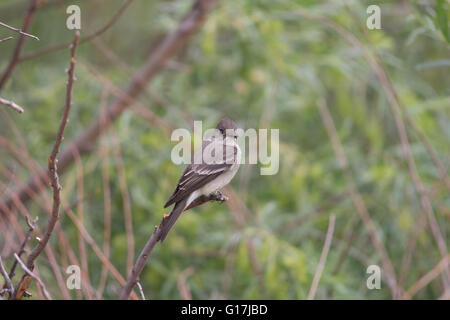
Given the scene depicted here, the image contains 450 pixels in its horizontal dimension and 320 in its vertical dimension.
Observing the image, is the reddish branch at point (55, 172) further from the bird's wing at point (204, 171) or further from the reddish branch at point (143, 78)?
the reddish branch at point (143, 78)

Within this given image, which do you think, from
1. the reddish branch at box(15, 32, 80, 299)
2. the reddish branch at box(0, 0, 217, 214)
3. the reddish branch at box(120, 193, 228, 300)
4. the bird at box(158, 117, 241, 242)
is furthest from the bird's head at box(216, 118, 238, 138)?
the reddish branch at box(0, 0, 217, 214)

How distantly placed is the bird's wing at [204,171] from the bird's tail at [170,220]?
29mm

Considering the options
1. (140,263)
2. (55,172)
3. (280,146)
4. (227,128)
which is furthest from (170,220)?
(280,146)

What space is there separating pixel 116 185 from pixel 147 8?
2304 mm

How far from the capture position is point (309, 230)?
4.65 m

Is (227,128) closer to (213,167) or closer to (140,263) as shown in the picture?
(213,167)

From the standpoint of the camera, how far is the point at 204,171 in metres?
2.69

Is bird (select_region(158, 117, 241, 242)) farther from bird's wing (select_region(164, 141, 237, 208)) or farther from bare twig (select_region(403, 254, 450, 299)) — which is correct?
bare twig (select_region(403, 254, 450, 299))

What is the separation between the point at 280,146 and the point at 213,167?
215 cm

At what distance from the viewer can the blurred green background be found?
14.0 ft

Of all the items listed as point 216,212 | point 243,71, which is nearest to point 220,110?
point 243,71

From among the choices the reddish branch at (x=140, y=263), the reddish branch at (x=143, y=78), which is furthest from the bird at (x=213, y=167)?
the reddish branch at (x=143, y=78)

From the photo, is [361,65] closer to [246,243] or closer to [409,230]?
[409,230]

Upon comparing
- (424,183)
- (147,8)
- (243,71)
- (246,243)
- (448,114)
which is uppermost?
(147,8)
